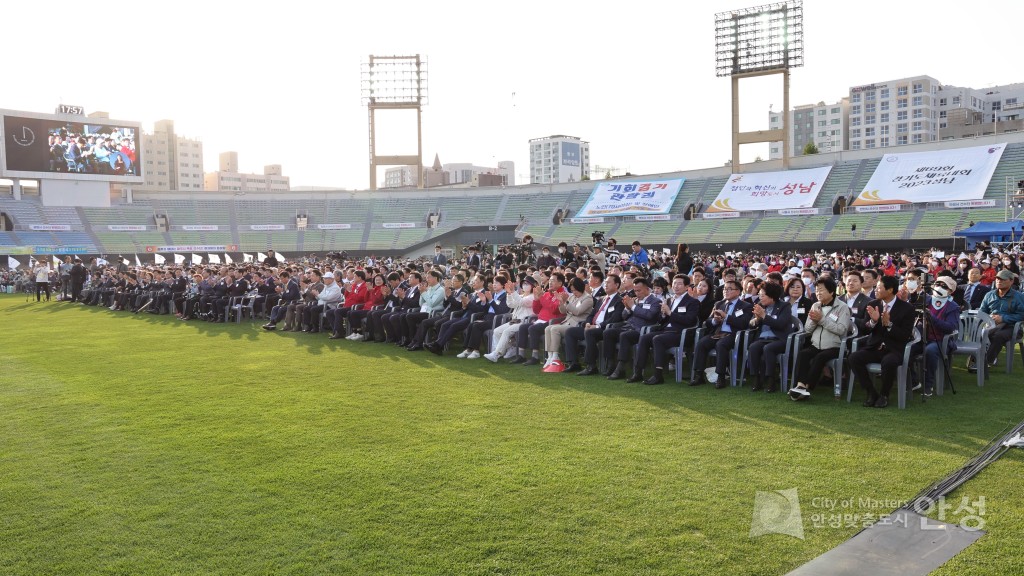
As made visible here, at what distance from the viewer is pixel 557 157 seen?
17488 centimetres

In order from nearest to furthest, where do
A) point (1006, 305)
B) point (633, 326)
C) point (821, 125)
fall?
point (1006, 305) < point (633, 326) < point (821, 125)

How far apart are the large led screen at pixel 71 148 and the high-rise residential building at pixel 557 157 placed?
127 meters

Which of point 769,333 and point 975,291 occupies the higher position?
point 975,291

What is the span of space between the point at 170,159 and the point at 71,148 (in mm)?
99888

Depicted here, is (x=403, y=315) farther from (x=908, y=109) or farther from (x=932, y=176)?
(x=908, y=109)

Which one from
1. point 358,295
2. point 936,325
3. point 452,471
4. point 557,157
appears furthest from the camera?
point 557,157

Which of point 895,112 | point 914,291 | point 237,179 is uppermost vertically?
point 895,112

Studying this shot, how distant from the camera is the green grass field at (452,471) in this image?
3.76 meters

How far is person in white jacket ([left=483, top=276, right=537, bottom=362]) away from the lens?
10516mm

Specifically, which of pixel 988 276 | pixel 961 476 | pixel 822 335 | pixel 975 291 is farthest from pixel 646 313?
pixel 988 276

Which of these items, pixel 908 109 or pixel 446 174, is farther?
pixel 908 109

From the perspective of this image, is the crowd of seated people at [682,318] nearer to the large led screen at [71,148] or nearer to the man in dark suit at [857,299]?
the man in dark suit at [857,299]

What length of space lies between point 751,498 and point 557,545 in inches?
56.4

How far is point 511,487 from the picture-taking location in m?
4.73
